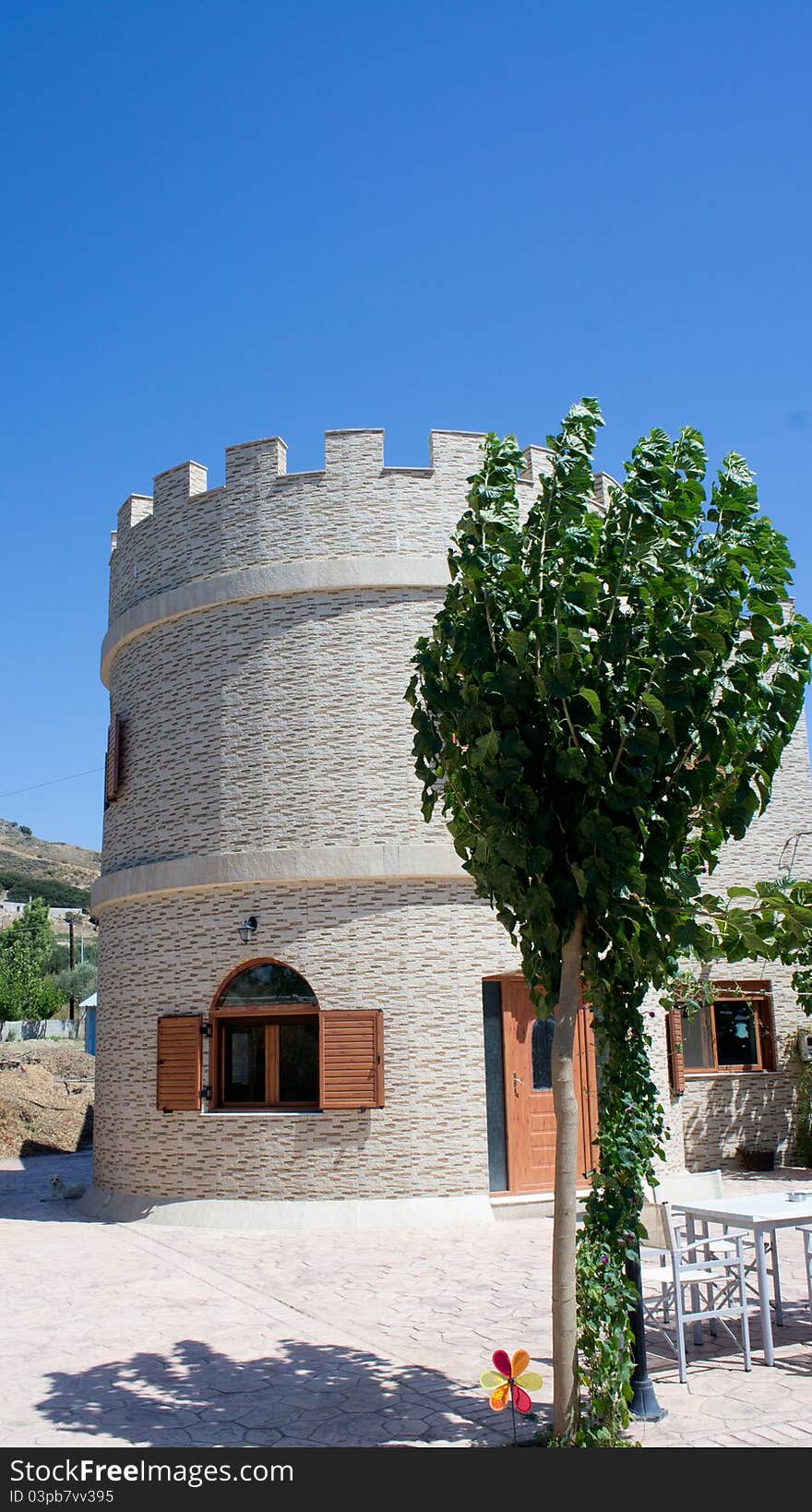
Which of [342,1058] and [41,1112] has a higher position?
[342,1058]

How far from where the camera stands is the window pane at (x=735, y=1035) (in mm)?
16844

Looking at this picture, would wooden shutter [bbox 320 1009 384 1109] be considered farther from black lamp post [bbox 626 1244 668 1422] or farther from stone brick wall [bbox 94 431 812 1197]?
black lamp post [bbox 626 1244 668 1422]

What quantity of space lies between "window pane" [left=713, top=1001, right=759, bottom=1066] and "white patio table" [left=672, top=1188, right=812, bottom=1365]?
8.81 meters

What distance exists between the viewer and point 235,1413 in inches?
248

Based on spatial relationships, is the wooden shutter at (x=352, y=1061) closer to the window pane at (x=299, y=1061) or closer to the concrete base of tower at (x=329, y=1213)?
the window pane at (x=299, y=1061)

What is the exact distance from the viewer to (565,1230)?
18.1ft

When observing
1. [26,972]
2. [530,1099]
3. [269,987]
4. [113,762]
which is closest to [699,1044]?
[530,1099]

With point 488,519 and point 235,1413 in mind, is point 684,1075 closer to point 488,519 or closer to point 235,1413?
point 235,1413

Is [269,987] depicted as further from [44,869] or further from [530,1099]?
[44,869]

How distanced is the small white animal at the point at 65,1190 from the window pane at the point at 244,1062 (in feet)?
10.9

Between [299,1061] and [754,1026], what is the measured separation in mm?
7291

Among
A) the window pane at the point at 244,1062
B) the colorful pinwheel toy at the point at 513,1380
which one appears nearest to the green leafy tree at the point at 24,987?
the window pane at the point at 244,1062

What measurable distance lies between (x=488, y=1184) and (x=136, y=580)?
873 cm

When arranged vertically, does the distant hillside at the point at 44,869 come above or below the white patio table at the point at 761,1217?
above
